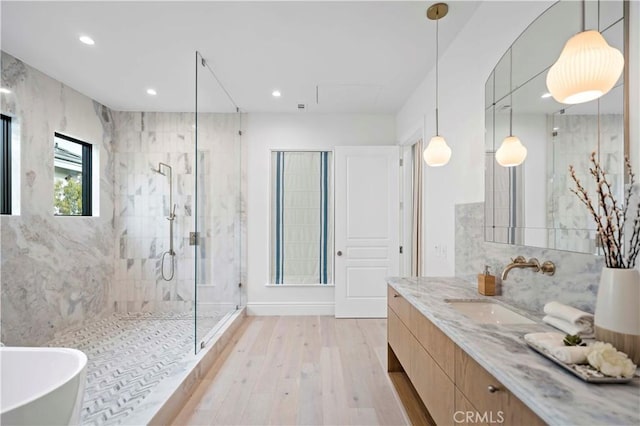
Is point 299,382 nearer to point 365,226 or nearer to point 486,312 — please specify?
point 486,312

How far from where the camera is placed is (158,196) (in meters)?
3.87

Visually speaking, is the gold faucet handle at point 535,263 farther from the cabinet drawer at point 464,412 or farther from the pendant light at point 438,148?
the pendant light at point 438,148

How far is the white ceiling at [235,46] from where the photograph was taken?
203cm

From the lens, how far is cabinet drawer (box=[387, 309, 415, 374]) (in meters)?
1.89

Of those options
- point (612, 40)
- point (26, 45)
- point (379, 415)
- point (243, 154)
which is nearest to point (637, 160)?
point (612, 40)

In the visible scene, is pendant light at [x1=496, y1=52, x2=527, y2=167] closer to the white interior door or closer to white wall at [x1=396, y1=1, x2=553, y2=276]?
white wall at [x1=396, y1=1, x2=553, y2=276]

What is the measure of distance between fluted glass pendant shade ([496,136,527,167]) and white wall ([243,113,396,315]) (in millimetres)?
2467

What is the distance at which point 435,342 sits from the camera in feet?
4.71

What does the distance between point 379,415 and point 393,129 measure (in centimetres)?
331

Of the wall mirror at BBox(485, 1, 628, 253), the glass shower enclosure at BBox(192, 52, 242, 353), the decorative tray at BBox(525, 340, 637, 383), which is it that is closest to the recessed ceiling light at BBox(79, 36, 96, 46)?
the glass shower enclosure at BBox(192, 52, 242, 353)

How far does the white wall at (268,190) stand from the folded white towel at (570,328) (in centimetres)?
296

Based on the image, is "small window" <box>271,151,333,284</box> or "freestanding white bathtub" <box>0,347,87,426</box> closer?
"freestanding white bathtub" <box>0,347,87,426</box>

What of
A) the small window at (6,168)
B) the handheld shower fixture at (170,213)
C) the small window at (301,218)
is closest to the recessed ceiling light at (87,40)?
the small window at (6,168)

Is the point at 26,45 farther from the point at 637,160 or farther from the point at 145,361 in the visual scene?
the point at 637,160
